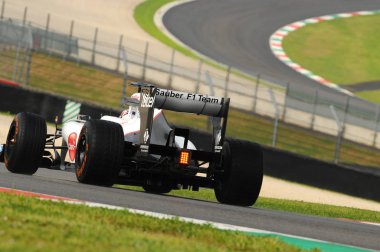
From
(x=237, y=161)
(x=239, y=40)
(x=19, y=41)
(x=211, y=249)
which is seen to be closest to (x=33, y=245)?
(x=211, y=249)

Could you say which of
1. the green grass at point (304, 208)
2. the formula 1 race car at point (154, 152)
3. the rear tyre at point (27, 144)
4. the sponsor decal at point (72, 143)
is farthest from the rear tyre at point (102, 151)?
the green grass at point (304, 208)

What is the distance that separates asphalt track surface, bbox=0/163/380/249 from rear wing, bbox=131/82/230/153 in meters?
0.88

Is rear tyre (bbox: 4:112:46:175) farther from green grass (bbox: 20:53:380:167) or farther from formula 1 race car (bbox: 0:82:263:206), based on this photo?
green grass (bbox: 20:53:380:167)

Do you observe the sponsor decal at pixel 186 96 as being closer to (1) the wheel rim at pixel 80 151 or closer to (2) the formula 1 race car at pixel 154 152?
(2) the formula 1 race car at pixel 154 152

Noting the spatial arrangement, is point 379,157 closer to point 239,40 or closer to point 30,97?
point 30,97

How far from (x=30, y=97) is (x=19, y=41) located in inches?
89.6

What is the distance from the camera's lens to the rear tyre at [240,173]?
42.3 ft

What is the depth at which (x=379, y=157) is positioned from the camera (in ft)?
82.7

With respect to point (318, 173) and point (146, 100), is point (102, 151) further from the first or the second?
point (318, 173)

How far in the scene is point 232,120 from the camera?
84.5 ft

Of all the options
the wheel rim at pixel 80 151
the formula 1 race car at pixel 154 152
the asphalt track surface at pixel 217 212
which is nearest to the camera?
the asphalt track surface at pixel 217 212

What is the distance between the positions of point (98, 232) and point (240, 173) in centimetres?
557

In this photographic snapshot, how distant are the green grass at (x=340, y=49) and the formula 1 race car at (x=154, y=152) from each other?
26.2 meters

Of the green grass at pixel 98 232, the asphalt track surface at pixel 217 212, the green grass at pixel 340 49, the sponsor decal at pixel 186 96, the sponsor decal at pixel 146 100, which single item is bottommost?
the green grass at pixel 98 232
